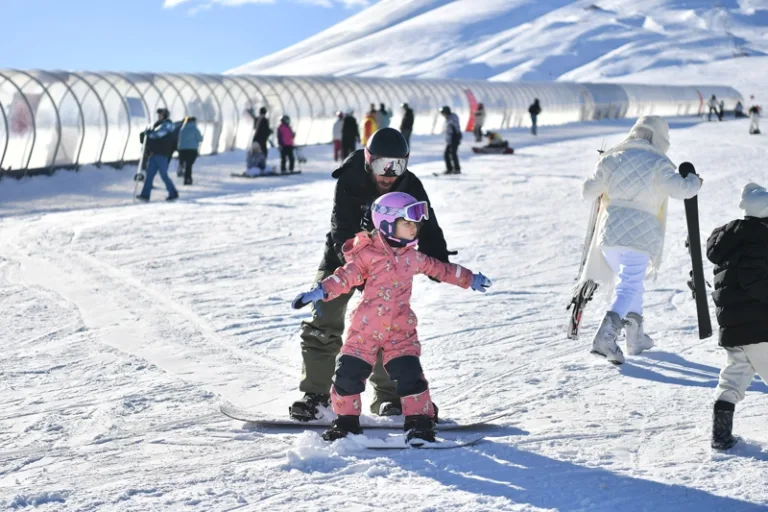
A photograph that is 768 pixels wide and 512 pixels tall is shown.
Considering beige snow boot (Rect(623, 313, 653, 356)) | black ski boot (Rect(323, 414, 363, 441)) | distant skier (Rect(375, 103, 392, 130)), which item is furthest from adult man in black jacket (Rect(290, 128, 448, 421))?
distant skier (Rect(375, 103, 392, 130))

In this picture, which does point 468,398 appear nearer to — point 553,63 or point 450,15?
point 553,63

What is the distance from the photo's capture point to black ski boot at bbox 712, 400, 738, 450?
408 cm

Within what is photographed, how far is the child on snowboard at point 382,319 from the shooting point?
423 centimetres

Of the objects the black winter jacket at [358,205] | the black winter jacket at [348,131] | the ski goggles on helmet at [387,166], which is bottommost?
the black winter jacket at [358,205]

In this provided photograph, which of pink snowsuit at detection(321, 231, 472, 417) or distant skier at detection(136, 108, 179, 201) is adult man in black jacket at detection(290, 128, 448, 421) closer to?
pink snowsuit at detection(321, 231, 472, 417)

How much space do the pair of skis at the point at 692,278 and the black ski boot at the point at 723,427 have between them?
0.93 metres

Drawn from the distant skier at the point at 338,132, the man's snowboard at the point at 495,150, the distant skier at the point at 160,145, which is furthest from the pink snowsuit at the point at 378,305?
the man's snowboard at the point at 495,150

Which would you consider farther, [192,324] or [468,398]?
[192,324]

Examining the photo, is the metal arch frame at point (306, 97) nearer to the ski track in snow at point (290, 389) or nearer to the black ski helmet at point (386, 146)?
the ski track in snow at point (290, 389)

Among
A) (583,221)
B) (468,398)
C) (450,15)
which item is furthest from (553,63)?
(468,398)

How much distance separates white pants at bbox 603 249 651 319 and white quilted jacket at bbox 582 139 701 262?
0.06 metres

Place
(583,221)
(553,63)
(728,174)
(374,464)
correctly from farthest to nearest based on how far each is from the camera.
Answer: (553,63)
(728,174)
(583,221)
(374,464)

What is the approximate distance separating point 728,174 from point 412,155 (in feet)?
30.0

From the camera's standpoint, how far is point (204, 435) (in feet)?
14.5
